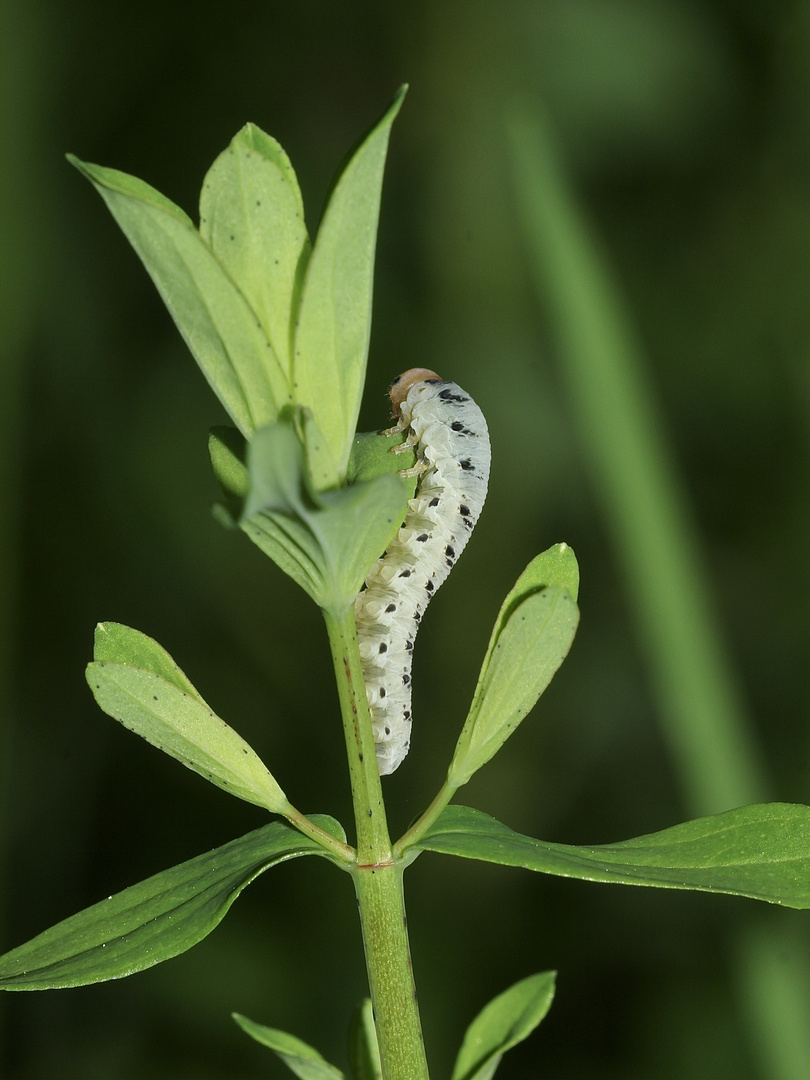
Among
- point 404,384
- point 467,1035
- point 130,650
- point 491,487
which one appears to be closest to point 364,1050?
point 467,1035

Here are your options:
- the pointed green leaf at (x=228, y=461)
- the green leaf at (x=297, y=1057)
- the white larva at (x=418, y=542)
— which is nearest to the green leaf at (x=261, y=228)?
the pointed green leaf at (x=228, y=461)

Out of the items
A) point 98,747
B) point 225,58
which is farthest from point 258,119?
point 98,747

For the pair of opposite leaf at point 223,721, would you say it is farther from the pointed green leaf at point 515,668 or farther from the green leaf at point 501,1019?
the green leaf at point 501,1019

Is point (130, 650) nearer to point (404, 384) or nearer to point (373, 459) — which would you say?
point (373, 459)

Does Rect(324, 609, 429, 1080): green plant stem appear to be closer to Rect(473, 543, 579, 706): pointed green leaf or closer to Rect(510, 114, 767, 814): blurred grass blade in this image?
Rect(473, 543, 579, 706): pointed green leaf

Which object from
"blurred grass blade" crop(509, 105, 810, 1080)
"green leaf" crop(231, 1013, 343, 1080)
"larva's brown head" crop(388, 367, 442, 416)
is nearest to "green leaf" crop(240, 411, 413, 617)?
"green leaf" crop(231, 1013, 343, 1080)

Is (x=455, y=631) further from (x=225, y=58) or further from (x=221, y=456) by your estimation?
(x=221, y=456)
